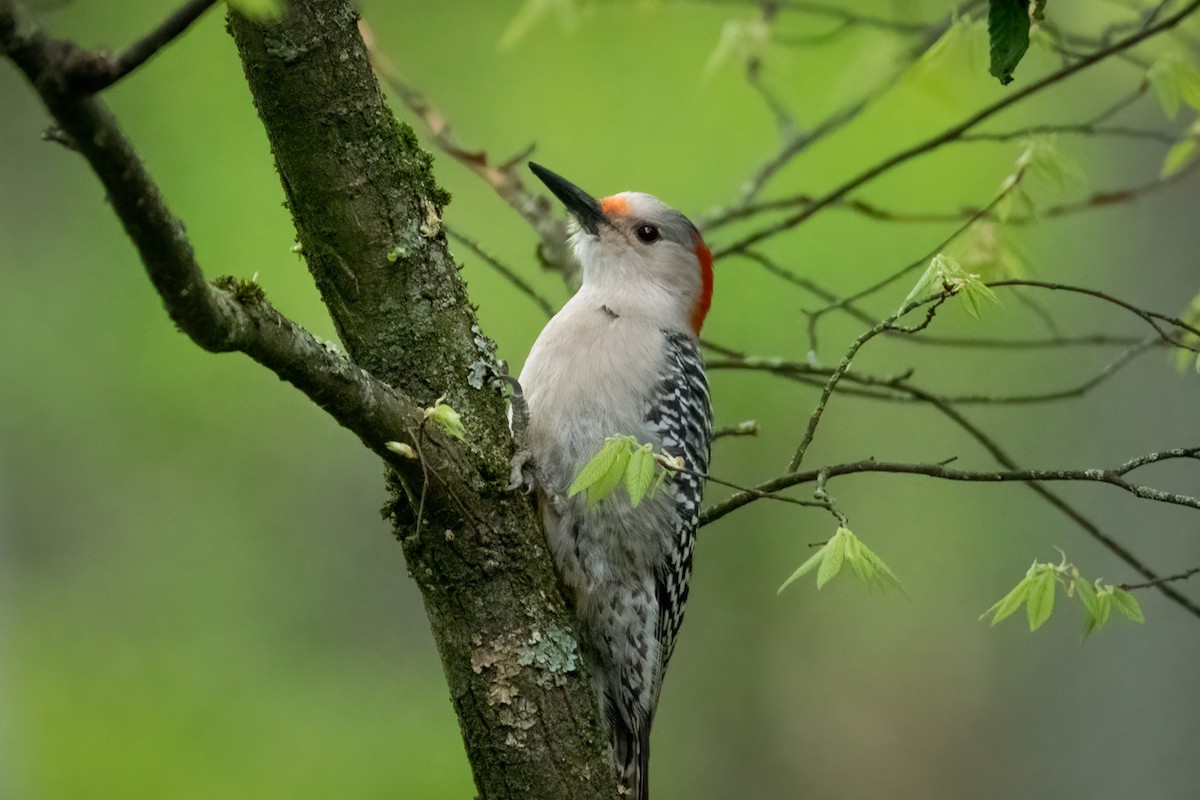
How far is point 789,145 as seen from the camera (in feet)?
15.9

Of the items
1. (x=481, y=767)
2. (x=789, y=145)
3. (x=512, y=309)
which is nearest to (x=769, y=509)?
(x=512, y=309)

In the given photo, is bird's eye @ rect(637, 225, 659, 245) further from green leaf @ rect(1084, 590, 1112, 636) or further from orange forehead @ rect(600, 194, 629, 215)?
green leaf @ rect(1084, 590, 1112, 636)

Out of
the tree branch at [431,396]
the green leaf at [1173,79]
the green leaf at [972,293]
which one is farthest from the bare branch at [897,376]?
the tree branch at [431,396]

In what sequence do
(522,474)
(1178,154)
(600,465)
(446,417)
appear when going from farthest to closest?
(1178,154)
(522,474)
(600,465)
(446,417)

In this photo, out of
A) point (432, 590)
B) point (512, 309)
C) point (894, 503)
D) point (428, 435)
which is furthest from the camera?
point (894, 503)

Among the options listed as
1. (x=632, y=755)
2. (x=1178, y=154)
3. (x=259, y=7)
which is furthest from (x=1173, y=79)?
(x=259, y=7)

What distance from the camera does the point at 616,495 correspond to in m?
3.93

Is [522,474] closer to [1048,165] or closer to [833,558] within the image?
[833,558]

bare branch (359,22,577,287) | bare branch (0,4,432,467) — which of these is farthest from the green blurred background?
bare branch (0,4,432,467)

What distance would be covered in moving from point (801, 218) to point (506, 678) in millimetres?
2057

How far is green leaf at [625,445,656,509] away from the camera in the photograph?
8.60ft

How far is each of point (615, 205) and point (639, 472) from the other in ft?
8.47

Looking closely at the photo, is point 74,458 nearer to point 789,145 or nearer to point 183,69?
point 183,69

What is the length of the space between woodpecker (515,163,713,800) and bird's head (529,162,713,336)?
0.12 metres
